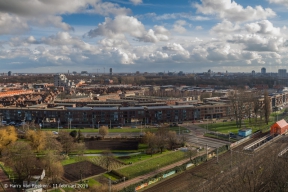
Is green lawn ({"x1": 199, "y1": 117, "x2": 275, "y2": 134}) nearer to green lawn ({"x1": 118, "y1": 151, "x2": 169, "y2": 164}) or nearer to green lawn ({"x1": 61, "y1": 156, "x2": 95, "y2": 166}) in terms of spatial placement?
green lawn ({"x1": 118, "y1": 151, "x2": 169, "y2": 164})

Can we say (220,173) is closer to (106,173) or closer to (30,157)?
(106,173)

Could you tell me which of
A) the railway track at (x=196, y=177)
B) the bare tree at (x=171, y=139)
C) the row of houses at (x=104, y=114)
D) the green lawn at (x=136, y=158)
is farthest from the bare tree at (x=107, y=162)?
the row of houses at (x=104, y=114)

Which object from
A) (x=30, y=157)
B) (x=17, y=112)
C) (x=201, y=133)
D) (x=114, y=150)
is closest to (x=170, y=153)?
(x=114, y=150)

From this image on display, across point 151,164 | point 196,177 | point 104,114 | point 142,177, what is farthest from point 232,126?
point 142,177

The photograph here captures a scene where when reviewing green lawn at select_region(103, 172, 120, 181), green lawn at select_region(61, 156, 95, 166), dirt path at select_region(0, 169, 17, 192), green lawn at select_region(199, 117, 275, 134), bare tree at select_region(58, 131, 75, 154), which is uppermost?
bare tree at select_region(58, 131, 75, 154)

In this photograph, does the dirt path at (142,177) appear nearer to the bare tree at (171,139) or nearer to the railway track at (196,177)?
the railway track at (196,177)

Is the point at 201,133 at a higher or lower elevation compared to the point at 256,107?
lower

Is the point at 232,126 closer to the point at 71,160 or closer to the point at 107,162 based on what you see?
the point at 107,162

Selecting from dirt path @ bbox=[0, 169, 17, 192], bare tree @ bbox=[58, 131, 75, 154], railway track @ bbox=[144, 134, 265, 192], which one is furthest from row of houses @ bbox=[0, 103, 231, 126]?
dirt path @ bbox=[0, 169, 17, 192]
